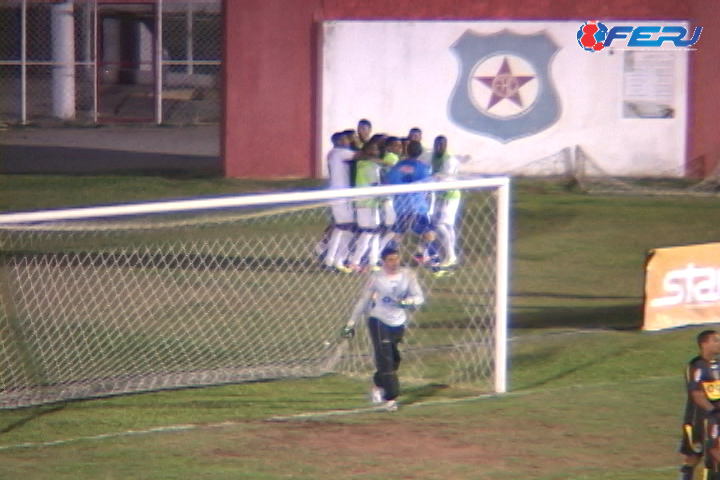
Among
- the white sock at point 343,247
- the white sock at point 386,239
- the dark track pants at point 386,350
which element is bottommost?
the dark track pants at point 386,350

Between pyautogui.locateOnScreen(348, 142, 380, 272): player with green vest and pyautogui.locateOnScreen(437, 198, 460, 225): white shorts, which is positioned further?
pyautogui.locateOnScreen(437, 198, 460, 225): white shorts

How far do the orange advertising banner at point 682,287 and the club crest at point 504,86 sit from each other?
11225mm

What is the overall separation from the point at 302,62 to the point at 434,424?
49.4 ft

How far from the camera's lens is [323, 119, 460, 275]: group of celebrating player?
15.6m

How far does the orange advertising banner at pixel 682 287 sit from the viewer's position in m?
13.5

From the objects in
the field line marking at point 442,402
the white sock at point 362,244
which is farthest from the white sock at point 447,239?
the field line marking at point 442,402

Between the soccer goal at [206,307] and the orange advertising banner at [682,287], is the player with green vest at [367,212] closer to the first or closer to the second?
the soccer goal at [206,307]

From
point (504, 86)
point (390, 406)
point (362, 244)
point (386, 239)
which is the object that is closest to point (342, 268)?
point (362, 244)

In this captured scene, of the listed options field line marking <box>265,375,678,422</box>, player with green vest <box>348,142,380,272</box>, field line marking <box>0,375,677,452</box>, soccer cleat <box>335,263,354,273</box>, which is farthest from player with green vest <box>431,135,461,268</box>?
field line marking <box>0,375,677,452</box>

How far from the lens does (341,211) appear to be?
16.5 meters

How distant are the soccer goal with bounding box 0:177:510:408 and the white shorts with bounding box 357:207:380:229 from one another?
49 cm

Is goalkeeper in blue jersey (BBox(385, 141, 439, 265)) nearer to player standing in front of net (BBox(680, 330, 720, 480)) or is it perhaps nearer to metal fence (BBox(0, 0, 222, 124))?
player standing in front of net (BBox(680, 330, 720, 480))

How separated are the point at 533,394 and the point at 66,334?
4769mm

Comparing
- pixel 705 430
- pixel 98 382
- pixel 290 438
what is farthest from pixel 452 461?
pixel 98 382
